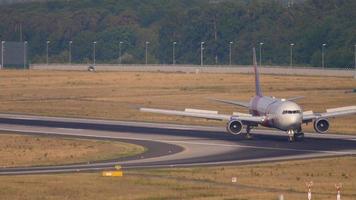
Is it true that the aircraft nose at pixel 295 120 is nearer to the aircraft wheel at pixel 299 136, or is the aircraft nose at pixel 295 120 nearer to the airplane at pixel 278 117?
the airplane at pixel 278 117

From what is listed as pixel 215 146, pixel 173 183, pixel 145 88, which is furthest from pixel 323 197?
pixel 145 88

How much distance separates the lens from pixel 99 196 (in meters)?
60.2

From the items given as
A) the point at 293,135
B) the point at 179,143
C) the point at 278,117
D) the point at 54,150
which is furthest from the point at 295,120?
the point at 54,150

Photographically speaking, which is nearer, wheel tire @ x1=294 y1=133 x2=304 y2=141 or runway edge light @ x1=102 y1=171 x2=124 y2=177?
runway edge light @ x1=102 y1=171 x2=124 y2=177

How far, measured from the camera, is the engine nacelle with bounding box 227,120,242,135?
95.4 meters

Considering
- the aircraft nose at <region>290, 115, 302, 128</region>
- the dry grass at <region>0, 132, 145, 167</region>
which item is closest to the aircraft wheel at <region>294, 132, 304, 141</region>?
the aircraft nose at <region>290, 115, 302, 128</region>

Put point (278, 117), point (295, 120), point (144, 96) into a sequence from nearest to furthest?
1. point (295, 120)
2. point (278, 117)
3. point (144, 96)

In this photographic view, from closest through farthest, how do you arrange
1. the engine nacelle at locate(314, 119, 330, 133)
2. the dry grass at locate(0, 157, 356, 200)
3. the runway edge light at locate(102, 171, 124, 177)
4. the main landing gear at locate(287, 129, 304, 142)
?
the dry grass at locate(0, 157, 356, 200) < the runway edge light at locate(102, 171, 124, 177) < the main landing gear at locate(287, 129, 304, 142) < the engine nacelle at locate(314, 119, 330, 133)

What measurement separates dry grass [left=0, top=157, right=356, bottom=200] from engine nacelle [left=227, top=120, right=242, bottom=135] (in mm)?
20417

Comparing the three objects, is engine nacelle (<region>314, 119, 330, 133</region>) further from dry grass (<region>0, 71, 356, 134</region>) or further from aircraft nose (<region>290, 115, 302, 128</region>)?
dry grass (<region>0, 71, 356, 134</region>)

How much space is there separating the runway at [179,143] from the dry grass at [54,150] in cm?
206

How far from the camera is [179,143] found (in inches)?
3590

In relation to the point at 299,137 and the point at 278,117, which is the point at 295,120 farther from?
the point at 299,137

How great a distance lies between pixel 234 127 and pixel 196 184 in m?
30.7
